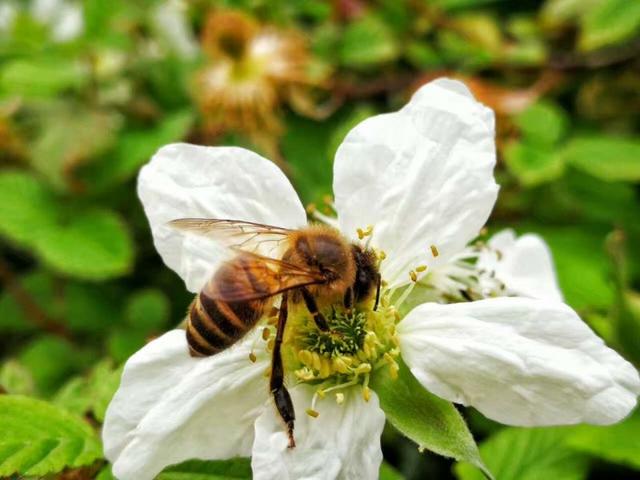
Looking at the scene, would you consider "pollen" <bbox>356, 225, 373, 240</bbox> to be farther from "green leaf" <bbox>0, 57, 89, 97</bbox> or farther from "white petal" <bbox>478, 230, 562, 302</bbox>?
"green leaf" <bbox>0, 57, 89, 97</bbox>

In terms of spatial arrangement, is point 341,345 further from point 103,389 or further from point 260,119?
point 260,119

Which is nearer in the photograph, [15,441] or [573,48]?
[15,441]

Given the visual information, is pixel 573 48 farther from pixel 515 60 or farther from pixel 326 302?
pixel 326 302

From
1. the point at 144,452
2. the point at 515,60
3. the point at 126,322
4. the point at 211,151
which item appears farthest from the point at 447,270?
the point at 515,60

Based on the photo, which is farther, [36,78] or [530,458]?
[36,78]

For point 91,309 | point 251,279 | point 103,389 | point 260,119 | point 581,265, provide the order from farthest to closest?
point 260,119
point 91,309
point 581,265
point 103,389
point 251,279

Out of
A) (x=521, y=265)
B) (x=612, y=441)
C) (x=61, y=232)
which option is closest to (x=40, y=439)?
(x=521, y=265)
